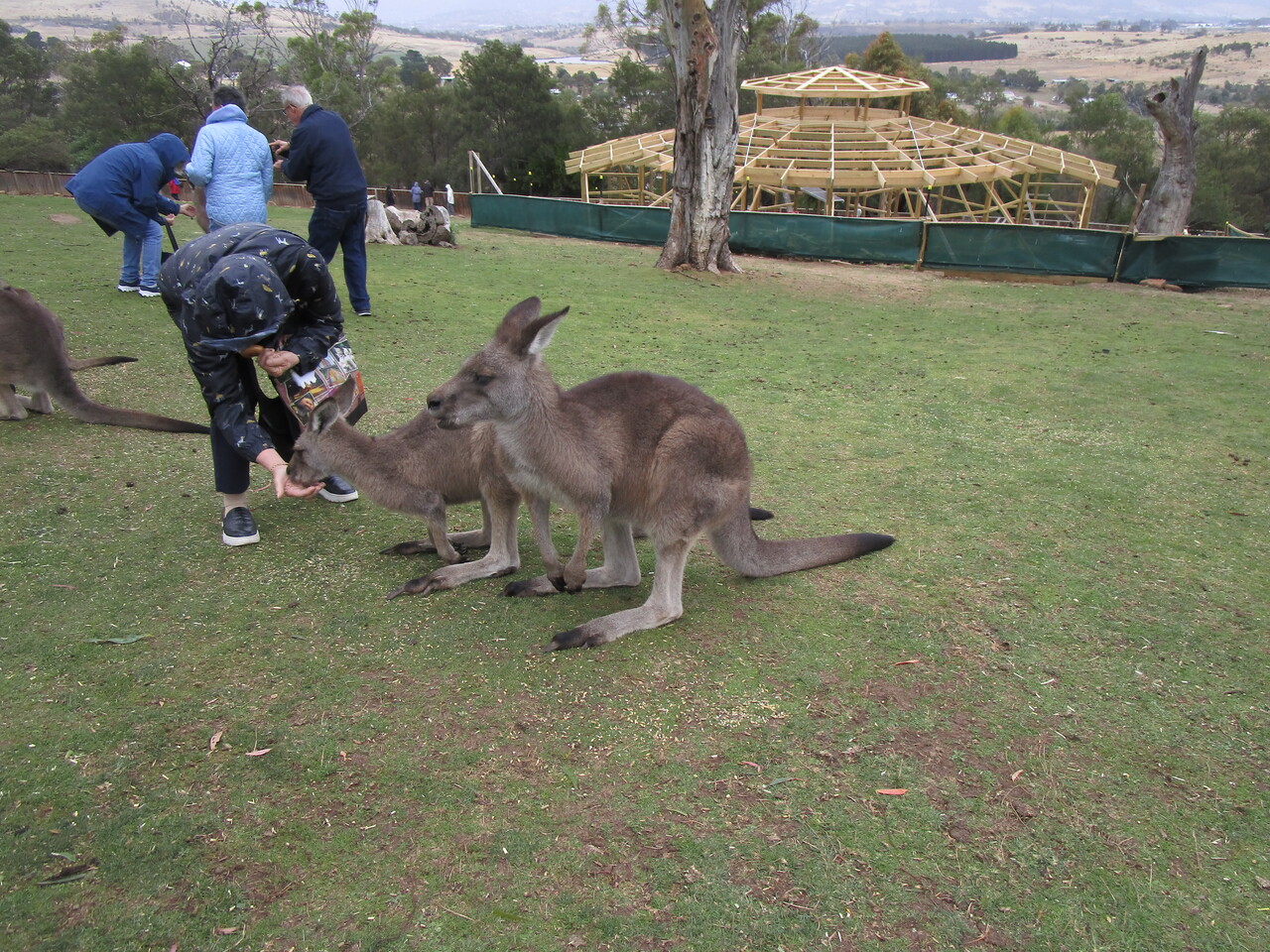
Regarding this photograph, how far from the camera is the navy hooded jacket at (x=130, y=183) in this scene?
22.4ft

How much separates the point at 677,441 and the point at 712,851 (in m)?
1.50

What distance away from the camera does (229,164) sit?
5641 millimetres

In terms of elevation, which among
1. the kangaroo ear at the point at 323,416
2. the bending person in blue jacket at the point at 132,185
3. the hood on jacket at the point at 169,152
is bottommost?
the kangaroo ear at the point at 323,416

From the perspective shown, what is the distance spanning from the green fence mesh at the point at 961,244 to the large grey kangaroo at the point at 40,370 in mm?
12575

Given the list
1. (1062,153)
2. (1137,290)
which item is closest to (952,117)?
(1062,153)

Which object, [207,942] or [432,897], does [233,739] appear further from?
[432,897]

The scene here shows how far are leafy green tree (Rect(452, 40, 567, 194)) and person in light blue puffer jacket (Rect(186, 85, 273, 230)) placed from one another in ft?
104

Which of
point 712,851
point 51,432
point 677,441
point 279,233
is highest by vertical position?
point 279,233

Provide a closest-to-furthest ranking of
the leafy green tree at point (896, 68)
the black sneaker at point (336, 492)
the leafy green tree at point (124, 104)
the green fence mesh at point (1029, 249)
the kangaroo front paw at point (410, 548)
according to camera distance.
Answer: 1. the kangaroo front paw at point (410, 548)
2. the black sneaker at point (336, 492)
3. the green fence mesh at point (1029, 249)
4. the leafy green tree at point (896, 68)
5. the leafy green tree at point (124, 104)

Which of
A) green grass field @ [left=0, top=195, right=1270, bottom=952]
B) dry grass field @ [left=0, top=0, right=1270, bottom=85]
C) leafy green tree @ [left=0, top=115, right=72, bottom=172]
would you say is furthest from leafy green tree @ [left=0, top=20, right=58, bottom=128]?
dry grass field @ [left=0, top=0, right=1270, bottom=85]

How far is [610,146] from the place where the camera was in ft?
77.3

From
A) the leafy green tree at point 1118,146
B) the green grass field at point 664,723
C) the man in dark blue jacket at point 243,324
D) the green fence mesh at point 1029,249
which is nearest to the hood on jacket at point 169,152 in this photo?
the green grass field at point 664,723

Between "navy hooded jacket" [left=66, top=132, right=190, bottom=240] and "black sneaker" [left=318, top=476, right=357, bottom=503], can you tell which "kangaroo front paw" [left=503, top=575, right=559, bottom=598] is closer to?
"black sneaker" [left=318, top=476, right=357, bottom=503]

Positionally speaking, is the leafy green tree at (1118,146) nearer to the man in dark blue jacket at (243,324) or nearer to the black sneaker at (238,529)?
the man in dark blue jacket at (243,324)
